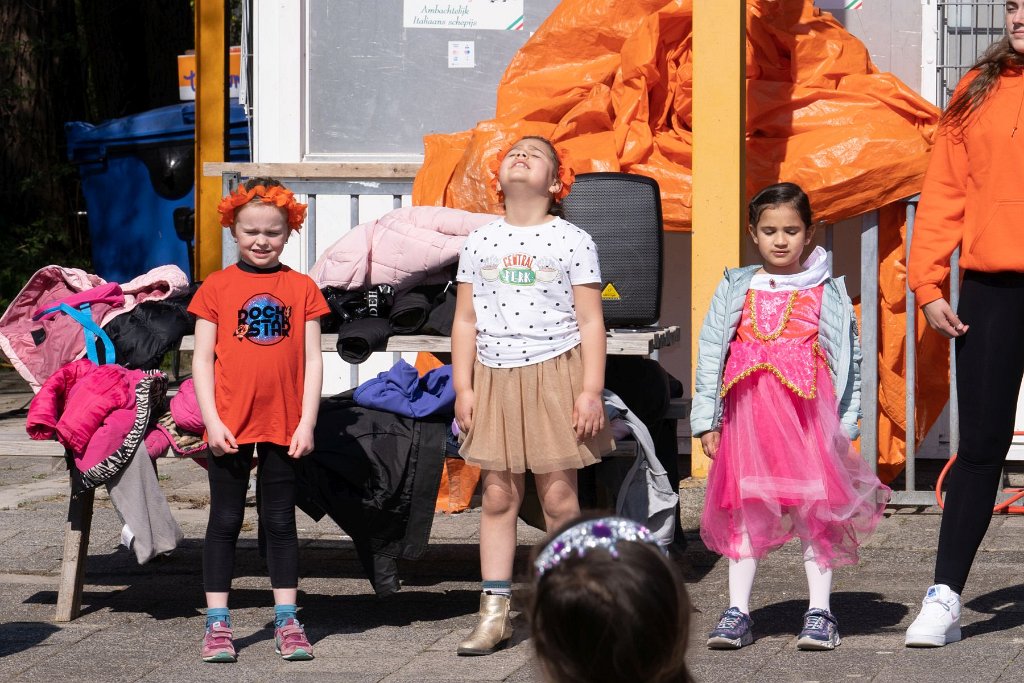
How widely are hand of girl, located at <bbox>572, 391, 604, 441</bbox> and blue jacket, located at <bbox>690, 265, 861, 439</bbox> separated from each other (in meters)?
0.31

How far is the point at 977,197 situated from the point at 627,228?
5.31 feet

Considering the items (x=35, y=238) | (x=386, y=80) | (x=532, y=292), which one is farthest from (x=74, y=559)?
(x=35, y=238)

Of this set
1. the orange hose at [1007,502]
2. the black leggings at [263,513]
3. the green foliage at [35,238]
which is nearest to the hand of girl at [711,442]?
the black leggings at [263,513]

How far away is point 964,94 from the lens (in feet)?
15.3

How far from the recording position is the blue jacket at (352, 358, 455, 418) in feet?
16.9

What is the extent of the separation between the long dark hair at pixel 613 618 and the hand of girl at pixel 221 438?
2808mm

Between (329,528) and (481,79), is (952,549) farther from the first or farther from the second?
(481,79)

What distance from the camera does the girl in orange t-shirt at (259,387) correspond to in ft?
15.4

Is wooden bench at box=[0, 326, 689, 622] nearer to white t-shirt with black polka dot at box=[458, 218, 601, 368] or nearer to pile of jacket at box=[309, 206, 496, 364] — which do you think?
pile of jacket at box=[309, 206, 496, 364]

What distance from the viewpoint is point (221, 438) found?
15.2ft

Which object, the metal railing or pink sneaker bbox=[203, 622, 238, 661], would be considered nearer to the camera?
pink sneaker bbox=[203, 622, 238, 661]

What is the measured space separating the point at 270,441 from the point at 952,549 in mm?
2049

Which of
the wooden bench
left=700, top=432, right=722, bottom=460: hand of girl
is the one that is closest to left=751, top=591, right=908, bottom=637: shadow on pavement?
left=700, top=432, right=722, bottom=460: hand of girl

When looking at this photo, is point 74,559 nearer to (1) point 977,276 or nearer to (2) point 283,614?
(2) point 283,614
